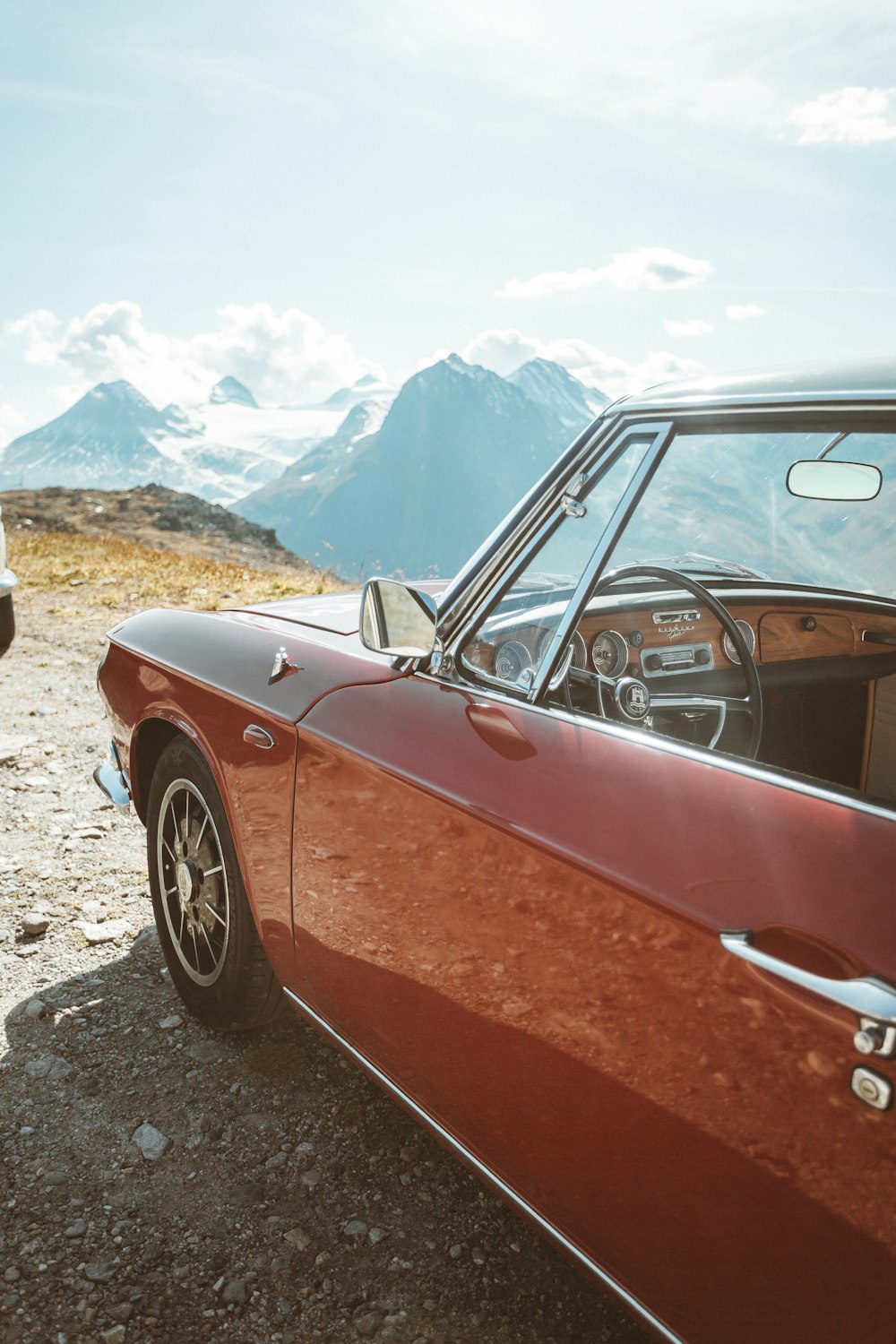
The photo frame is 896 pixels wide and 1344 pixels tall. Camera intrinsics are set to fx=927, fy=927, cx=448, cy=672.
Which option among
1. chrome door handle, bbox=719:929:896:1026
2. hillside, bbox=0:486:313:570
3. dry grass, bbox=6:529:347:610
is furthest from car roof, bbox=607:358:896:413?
hillside, bbox=0:486:313:570

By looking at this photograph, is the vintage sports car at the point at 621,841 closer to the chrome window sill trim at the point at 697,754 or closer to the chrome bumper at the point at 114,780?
the chrome window sill trim at the point at 697,754

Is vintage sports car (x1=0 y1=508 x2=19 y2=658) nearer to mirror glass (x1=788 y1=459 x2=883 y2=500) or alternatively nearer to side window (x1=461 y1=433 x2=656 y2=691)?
side window (x1=461 y1=433 x2=656 y2=691)

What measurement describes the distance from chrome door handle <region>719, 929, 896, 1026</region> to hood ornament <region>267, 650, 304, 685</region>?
127 centimetres

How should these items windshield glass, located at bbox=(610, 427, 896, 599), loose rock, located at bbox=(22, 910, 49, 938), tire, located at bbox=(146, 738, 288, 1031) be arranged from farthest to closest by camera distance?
Result: loose rock, located at bbox=(22, 910, 49, 938) → tire, located at bbox=(146, 738, 288, 1031) → windshield glass, located at bbox=(610, 427, 896, 599)

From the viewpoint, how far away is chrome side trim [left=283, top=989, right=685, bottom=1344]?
1.34 m

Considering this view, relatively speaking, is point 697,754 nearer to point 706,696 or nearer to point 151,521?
point 706,696

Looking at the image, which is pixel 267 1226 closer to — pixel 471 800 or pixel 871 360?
pixel 471 800

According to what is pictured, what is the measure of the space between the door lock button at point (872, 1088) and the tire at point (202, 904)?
1.66 meters

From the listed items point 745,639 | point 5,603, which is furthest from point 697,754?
point 5,603

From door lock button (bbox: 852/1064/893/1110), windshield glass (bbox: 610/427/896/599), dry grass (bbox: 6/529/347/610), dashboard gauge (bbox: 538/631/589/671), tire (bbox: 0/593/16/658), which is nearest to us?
door lock button (bbox: 852/1064/893/1110)

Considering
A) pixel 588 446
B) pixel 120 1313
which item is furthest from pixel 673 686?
pixel 120 1313

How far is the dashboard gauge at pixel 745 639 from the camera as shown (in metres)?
2.41

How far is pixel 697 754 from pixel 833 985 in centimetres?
42

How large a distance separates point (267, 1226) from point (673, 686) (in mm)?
1518
